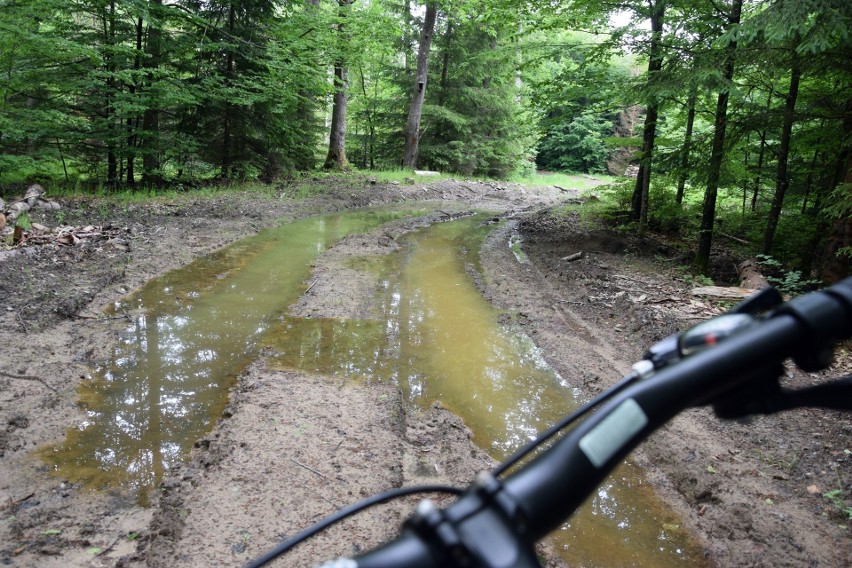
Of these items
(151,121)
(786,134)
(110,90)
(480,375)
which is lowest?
(480,375)

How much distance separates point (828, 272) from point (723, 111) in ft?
10.6

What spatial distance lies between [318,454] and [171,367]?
2.33 meters

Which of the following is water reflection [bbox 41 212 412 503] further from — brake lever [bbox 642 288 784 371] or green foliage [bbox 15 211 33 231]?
brake lever [bbox 642 288 784 371]

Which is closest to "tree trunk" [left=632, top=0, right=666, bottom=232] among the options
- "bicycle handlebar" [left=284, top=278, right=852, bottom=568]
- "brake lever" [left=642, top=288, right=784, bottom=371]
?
"brake lever" [left=642, top=288, right=784, bottom=371]

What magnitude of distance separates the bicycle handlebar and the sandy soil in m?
2.50

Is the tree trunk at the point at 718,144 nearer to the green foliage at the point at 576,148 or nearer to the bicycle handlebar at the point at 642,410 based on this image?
the bicycle handlebar at the point at 642,410

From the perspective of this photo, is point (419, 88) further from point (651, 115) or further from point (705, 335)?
point (705, 335)

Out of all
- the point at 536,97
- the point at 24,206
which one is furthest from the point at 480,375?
the point at 24,206

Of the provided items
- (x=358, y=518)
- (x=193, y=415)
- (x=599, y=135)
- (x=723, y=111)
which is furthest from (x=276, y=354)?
(x=599, y=135)

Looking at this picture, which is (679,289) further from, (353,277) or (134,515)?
(134,515)

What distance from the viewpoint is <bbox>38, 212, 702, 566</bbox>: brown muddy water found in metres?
3.55

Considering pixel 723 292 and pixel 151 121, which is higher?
pixel 151 121

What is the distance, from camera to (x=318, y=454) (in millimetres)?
3834

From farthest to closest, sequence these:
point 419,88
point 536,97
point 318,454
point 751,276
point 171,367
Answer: point 419,88, point 536,97, point 751,276, point 171,367, point 318,454
